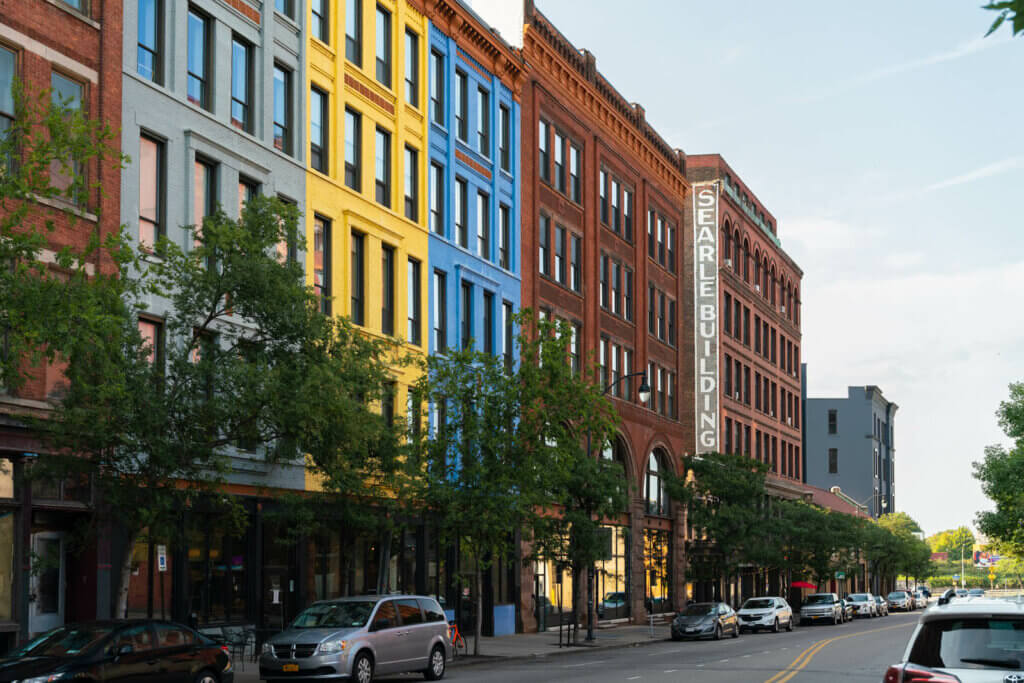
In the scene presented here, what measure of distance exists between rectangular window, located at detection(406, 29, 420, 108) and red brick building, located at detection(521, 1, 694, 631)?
8573mm

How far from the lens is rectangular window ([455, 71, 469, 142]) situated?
145ft

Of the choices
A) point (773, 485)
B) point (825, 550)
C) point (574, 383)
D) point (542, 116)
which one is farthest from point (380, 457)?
point (773, 485)

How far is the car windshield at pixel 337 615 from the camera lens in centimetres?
2445

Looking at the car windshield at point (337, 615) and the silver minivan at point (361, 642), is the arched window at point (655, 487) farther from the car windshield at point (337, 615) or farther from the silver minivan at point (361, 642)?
the car windshield at point (337, 615)

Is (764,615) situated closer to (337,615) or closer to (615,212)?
(615,212)

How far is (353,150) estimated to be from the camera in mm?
37531

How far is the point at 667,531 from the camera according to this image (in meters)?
63.3

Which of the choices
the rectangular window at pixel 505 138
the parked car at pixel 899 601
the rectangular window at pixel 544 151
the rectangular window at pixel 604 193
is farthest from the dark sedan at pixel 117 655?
the parked car at pixel 899 601

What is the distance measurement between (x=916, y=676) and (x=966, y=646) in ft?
1.60

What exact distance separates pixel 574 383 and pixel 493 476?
11.2 ft

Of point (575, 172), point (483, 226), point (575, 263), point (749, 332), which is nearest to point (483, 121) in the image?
point (483, 226)

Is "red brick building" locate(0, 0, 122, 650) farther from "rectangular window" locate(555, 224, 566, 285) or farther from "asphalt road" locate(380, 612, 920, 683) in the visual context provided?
"rectangular window" locate(555, 224, 566, 285)

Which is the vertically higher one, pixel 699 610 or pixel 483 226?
pixel 483 226

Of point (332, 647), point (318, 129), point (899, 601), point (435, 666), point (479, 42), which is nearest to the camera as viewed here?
point (332, 647)
